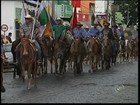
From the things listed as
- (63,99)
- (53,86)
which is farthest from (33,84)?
(63,99)

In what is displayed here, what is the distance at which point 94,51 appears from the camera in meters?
24.0

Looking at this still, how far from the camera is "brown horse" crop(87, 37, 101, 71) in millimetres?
23766

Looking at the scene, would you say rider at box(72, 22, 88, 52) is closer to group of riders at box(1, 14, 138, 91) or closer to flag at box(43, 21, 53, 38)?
group of riders at box(1, 14, 138, 91)

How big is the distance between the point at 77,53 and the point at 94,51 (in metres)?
2.05

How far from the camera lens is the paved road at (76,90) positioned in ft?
45.4

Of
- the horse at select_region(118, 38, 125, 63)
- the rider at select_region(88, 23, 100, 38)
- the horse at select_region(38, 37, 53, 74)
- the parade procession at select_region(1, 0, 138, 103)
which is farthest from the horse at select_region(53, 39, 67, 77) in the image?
the horse at select_region(118, 38, 125, 63)

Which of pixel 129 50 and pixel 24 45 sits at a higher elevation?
pixel 24 45

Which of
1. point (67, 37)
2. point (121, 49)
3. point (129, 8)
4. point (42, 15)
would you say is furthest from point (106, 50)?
point (129, 8)

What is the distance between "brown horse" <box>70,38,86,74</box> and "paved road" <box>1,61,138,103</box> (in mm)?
934

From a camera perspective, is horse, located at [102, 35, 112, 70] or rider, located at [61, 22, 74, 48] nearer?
rider, located at [61, 22, 74, 48]

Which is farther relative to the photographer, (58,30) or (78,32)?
(78,32)

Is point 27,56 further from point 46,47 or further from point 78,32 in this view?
point 78,32

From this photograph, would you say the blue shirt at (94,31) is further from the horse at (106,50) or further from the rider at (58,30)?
the rider at (58,30)

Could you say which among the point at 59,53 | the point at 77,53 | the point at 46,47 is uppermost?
the point at 46,47
